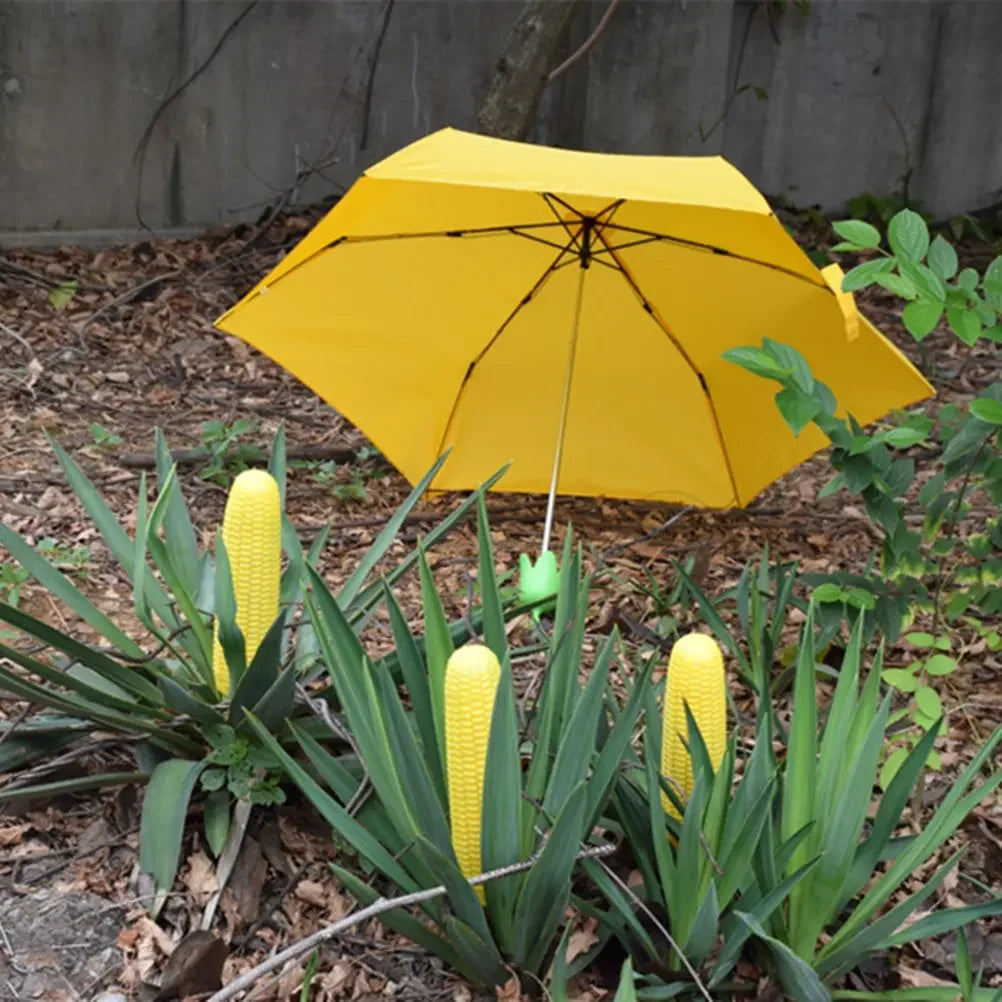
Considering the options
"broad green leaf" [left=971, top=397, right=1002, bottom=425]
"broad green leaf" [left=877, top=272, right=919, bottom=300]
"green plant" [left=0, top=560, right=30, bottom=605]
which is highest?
"broad green leaf" [left=877, top=272, right=919, bottom=300]

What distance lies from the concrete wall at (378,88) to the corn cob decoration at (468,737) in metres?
4.82

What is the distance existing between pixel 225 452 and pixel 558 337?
119 centimetres

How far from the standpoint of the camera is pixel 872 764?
2.02 m

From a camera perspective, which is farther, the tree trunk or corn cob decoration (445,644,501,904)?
the tree trunk

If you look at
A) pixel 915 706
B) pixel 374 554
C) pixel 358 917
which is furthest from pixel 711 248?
pixel 358 917

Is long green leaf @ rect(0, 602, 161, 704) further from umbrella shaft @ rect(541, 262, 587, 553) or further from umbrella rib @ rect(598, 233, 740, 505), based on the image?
umbrella rib @ rect(598, 233, 740, 505)

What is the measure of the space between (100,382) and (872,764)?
12.2 feet

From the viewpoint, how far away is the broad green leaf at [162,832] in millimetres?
2203

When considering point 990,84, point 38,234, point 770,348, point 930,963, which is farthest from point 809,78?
point 930,963

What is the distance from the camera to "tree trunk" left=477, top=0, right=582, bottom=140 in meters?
5.56

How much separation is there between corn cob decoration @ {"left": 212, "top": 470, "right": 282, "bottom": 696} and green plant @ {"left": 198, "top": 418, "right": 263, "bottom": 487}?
1.81 m

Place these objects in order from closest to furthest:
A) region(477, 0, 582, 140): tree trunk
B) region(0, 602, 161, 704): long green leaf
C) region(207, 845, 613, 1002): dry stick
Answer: region(207, 845, 613, 1002): dry stick < region(0, 602, 161, 704): long green leaf < region(477, 0, 582, 140): tree trunk

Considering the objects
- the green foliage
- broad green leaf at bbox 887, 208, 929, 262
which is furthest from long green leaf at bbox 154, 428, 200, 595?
the green foliage

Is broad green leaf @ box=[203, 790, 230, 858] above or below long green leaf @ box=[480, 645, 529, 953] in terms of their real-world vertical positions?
below
